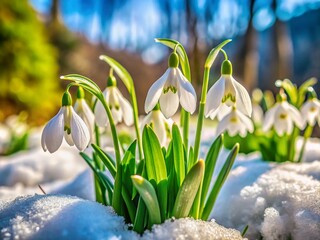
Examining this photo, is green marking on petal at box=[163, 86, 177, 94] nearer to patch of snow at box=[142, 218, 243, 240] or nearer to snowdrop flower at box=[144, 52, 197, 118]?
snowdrop flower at box=[144, 52, 197, 118]

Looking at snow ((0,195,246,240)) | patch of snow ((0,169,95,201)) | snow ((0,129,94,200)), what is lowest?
snow ((0,129,94,200))

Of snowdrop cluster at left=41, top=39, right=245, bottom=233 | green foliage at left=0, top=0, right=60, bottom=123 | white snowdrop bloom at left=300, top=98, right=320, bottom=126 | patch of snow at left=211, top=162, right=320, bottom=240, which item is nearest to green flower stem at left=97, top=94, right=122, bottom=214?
snowdrop cluster at left=41, top=39, right=245, bottom=233

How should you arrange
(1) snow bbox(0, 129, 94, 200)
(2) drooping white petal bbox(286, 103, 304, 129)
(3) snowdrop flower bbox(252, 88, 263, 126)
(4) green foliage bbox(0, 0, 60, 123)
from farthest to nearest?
1. (4) green foliage bbox(0, 0, 60, 123)
2. (3) snowdrop flower bbox(252, 88, 263, 126)
3. (1) snow bbox(0, 129, 94, 200)
4. (2) drooping white petal bbox(286, 103, 304, 129)

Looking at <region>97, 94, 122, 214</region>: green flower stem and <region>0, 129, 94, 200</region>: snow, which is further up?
<region>97, 94, 122, 214</region>: green flower stem

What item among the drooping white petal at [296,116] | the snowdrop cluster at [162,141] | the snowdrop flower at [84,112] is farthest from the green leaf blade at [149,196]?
the drooping white petal at [296,116]

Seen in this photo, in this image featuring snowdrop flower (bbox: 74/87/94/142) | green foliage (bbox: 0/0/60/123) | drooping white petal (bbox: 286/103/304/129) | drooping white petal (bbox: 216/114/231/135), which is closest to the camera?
snowdrop flower (bbox: 74/87/94/142)

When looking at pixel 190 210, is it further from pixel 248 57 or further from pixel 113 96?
pixel 248 57

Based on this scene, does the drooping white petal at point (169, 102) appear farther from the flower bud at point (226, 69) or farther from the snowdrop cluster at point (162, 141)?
the flower bud at point (226, 69)
